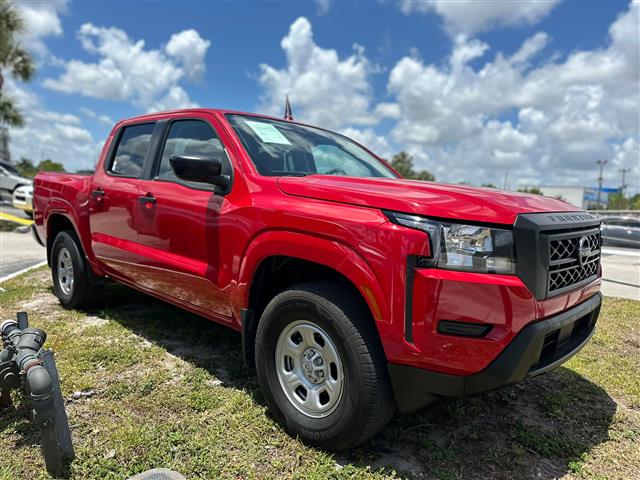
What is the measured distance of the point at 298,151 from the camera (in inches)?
137

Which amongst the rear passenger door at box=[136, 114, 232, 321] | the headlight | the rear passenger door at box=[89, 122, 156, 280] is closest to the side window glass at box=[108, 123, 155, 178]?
the rear passenger door at box=[89, 122, 156, 280]

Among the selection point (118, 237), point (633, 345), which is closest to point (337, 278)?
point (118, 237)

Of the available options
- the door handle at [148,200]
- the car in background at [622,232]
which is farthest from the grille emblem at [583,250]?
the car in background at [622,232]

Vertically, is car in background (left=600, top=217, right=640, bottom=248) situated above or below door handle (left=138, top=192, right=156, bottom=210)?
below

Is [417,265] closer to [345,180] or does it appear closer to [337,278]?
[337,278]

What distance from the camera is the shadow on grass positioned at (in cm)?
253

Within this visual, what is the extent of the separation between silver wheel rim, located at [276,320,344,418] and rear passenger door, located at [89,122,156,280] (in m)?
1.82

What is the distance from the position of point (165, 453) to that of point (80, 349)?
1.71m

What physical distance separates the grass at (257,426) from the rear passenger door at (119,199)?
0.71 meters

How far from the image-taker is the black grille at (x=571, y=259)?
7.36 ft

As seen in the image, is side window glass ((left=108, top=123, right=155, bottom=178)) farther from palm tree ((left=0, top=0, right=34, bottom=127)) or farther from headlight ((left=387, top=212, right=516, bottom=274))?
palm tree ((left=0, top=0, right=34, bottom=127))

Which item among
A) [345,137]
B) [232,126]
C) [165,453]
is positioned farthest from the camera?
[345,137]

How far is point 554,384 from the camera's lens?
11.6ft

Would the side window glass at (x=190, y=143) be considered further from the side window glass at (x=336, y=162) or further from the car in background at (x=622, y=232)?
the car in background at (x=622, y=232)
